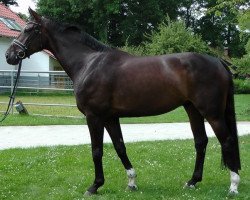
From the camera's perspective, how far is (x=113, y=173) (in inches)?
265

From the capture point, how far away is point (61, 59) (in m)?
5.85

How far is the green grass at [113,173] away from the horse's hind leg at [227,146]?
21 cm

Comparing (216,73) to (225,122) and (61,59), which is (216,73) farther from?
(61,59)

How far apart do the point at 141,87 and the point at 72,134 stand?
5.97 meters

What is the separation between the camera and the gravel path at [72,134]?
9859 millimetres

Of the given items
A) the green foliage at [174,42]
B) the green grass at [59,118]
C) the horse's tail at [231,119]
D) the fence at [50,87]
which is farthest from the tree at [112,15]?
the horse's tail at [231,119]

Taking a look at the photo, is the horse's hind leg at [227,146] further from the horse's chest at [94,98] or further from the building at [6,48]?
the building at [6,48]

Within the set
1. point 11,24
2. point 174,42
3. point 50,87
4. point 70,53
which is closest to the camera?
point 70,53

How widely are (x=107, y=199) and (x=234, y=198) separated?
161 centimetres

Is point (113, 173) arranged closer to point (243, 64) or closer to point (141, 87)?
point (141, 87)

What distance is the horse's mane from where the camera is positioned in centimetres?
579

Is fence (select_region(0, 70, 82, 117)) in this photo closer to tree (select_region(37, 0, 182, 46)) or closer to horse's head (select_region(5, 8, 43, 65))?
A: horse's head (select_region(5, 8, 43, 65))

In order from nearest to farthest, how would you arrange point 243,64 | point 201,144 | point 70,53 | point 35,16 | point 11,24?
point 35,16, point 70,53, point 201,144, point 243,64, point 11,24

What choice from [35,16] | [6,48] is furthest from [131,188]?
[6,48]
